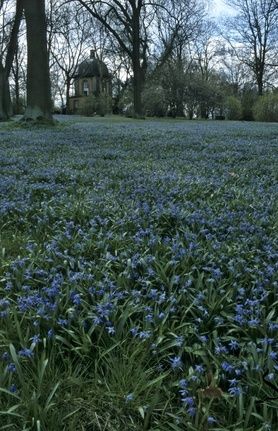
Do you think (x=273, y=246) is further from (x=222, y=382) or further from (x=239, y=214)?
(x=222, y=382)

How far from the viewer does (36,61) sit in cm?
1600

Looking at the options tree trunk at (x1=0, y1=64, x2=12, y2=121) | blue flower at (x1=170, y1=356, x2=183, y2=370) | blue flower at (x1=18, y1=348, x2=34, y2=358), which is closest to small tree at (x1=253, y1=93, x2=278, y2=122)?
tree trunk at (x1=0, y1=64, x2=12, y2=121)

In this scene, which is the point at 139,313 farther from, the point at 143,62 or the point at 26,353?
the point at 143,62

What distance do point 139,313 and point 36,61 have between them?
603 inches

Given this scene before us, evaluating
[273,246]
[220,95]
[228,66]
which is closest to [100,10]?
[220,95]

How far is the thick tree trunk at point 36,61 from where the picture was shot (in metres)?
15.9

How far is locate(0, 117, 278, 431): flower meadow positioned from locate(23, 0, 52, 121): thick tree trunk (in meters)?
12.5

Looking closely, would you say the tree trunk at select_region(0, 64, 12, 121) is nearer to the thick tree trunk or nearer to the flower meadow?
the thick tree trunk

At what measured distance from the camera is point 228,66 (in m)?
65.1

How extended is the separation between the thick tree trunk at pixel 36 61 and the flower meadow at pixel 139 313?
12534mm

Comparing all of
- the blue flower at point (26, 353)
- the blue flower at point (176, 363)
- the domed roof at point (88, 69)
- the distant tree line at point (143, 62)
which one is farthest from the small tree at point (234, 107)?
the blue flower at point (26, 353)

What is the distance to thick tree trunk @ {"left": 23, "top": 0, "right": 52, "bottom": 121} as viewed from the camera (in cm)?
1591

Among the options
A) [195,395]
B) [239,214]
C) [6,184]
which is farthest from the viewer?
[6,184]

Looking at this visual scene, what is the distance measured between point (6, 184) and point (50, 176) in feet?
2.40
